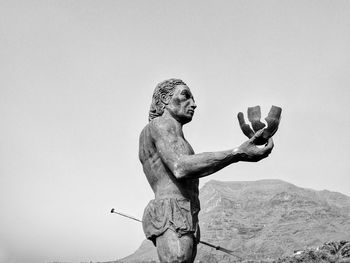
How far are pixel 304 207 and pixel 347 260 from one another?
361 ft

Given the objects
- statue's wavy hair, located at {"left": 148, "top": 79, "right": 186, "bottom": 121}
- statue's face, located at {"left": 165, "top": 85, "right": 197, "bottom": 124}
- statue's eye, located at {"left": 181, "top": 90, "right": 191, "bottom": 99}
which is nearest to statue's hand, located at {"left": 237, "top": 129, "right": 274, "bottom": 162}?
statue's face, located at {"left": 165, "top": 85, "right": 197, "bottom": 124}

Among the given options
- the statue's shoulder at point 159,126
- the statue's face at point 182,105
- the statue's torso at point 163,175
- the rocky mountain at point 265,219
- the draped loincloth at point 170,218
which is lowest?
the rocky mountain at point 265,219

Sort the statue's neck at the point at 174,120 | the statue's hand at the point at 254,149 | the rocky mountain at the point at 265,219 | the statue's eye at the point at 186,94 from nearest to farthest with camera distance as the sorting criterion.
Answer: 1. the statue's hand at the point at 254,149
2. the statue's neck at the point at 174,120
3. the statue's eye at the point at 186,94
4. the rocky mountain at the point at 265,219

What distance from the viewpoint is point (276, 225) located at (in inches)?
5561

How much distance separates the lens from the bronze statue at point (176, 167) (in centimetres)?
552

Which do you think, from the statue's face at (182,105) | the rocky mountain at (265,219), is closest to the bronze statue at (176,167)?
the statue's face at (182,105)

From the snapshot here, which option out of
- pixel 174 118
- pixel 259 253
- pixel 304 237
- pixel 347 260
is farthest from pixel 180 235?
pixel 304 237

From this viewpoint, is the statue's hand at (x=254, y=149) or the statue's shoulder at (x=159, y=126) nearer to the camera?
the statue's hand at (x=254, y=149)

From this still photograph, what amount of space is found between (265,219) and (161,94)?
151118 mm

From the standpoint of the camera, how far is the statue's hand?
542 cm

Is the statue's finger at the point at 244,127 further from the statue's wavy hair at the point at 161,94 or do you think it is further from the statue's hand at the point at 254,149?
the statue's wavy hair at the point at 161,94

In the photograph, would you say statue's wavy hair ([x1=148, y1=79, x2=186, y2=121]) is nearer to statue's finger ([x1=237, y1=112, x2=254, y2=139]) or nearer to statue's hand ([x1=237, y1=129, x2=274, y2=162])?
statue's finger ([x1=237, y1=112, x2=254, y2=139])

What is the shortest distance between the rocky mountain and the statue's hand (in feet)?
274

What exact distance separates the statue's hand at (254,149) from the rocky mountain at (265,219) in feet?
274
